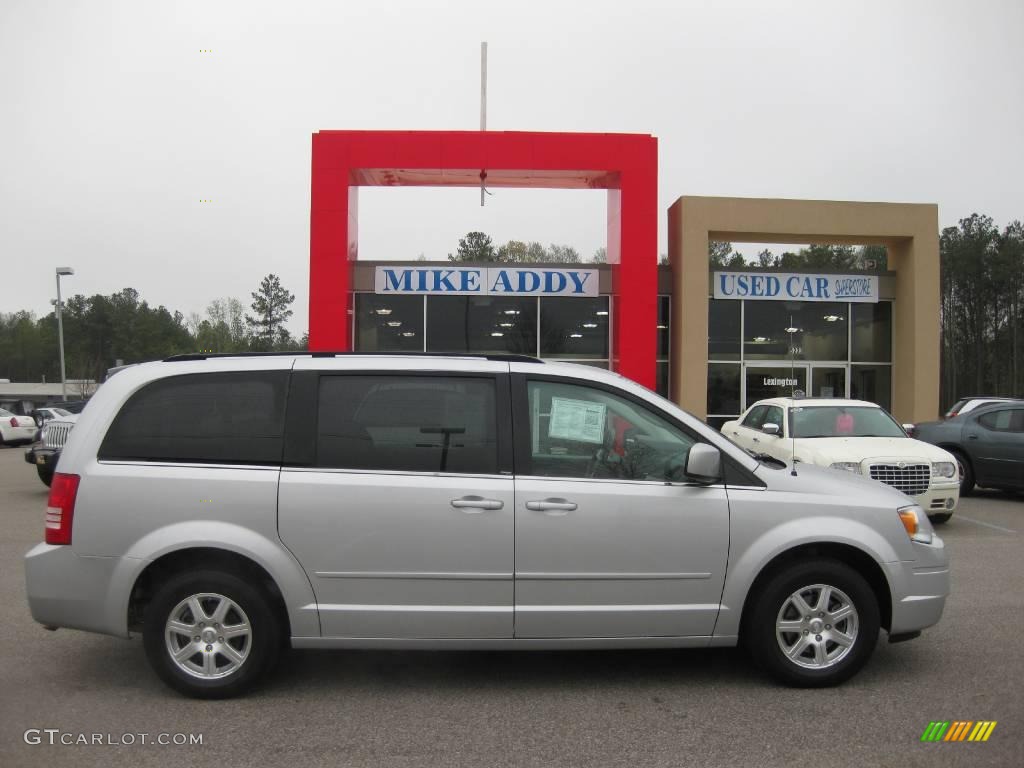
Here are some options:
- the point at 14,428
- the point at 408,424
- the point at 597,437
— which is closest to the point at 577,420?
the point at 597,437

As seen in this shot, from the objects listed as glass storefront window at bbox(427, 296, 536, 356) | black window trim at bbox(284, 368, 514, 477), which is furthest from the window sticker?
glass storefront window at bbox(427, 296, 536, 356)

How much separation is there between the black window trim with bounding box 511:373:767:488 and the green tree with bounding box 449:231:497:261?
185 feet

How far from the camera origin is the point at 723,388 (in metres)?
20.4

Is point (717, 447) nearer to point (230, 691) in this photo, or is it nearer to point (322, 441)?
point (322, 441)

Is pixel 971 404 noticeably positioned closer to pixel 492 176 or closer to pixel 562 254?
pixel 492 176

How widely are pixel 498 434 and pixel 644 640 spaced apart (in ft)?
4.53

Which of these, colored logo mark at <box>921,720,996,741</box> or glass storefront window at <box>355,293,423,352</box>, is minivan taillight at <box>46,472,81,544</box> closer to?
colored logo mark at <box>921,720,996,741</box>

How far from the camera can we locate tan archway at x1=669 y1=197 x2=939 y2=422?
750 inches

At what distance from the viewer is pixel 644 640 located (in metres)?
4.35

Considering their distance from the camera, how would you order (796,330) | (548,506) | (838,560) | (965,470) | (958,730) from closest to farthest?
(958,730) < (548,506) < (838,560) < (965,470) < (796,330)

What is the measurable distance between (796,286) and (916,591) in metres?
16.7

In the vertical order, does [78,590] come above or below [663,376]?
below

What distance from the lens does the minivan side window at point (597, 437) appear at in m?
4.43

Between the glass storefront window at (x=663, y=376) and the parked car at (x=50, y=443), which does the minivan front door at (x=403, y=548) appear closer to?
the parked car at (x=50, y=443)
